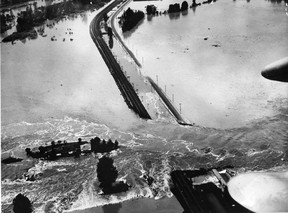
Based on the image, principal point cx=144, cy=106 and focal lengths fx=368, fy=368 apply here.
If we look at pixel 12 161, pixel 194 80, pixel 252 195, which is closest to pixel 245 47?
pixel 194 80

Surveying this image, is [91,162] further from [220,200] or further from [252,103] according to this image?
[252,103]

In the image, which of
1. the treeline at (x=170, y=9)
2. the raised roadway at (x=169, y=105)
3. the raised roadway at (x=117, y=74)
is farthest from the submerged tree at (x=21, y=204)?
the treeline at (x=170, y=9)

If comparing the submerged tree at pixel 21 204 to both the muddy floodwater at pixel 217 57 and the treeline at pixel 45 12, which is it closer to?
the muddy floodwater at pixel 217 57

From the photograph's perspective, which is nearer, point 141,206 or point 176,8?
point 141,206

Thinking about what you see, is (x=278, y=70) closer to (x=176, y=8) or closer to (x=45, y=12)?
(x=176, y=8)

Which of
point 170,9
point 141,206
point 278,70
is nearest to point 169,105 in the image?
point 141,206

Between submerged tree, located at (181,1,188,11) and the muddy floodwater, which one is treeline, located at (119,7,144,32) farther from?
submerged tree, located at (181,1,188,11)

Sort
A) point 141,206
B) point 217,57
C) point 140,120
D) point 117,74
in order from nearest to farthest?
point 141,206 < point 140,120 < point 117,74 < point 217,57

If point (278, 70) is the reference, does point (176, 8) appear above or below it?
below
